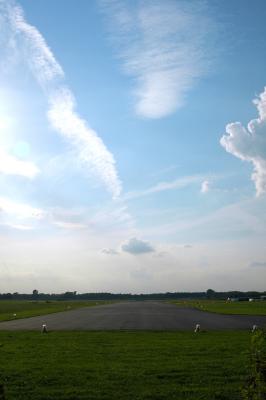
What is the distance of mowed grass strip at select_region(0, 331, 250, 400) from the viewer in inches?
543

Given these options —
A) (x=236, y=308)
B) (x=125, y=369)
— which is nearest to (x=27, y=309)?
(x=236, y=308)

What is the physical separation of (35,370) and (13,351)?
22.0 ft

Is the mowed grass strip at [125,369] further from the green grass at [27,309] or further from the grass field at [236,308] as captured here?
the grass field at [236,308]

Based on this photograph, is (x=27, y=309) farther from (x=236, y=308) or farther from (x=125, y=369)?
(x=125, y=369)

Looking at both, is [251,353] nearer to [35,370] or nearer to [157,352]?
[35,370]

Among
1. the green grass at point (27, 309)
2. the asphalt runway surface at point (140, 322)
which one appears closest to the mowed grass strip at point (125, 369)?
the asphalt runway surface at point (140, 322)

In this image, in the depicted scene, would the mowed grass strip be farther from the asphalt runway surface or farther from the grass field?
the grass field

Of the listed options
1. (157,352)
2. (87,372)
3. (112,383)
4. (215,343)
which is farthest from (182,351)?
(112,383)

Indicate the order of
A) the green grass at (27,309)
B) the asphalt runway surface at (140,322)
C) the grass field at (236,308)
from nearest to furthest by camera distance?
1. the asphalt runway surface at (140,322)
2. the green grass at (27,309)
3. the grass field at (236,308)

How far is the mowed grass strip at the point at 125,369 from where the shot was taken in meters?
13.8

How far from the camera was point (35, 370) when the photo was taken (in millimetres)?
17750

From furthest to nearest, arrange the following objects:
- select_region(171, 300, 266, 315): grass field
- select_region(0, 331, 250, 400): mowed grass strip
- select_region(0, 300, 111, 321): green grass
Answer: select_region(171, 300, 266, 315): grass field < select_region(0, 300, 111, 321): green grass < select_region(0, 331, 250, 400): mowed grass strip

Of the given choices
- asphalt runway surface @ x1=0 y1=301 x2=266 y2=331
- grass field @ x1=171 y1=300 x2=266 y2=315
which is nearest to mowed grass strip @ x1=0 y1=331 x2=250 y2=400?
asphalt runway surface @ x1=0 y1=301 x2=266 y2=331

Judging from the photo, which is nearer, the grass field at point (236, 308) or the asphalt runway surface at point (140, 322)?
the asphalt runway surface at point (140, 322)
